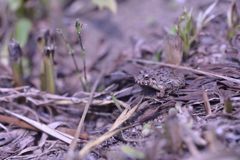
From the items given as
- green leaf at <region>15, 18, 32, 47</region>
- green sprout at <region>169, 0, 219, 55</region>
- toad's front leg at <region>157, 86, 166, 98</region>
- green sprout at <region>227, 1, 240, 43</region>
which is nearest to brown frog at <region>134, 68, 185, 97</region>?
toad's front leg at <region>157, 86, 166, 98</region>

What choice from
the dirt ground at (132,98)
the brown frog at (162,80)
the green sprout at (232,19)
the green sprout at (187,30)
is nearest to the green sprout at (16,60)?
the dirt ground at (132,98)

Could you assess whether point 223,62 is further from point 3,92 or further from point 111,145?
point 3,92

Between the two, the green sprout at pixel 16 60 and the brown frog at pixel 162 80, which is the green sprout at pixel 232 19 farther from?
the green sprout at pixel 16 60

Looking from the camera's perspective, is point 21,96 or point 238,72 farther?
point 21,96

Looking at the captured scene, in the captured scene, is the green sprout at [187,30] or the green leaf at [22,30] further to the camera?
the green leaf at [22,30]

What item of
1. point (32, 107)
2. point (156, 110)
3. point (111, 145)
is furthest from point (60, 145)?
point (156, 110)

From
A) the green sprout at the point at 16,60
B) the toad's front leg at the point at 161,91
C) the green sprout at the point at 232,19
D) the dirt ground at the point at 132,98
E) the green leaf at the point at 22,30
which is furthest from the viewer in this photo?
the green leaf at the point at 22,30
